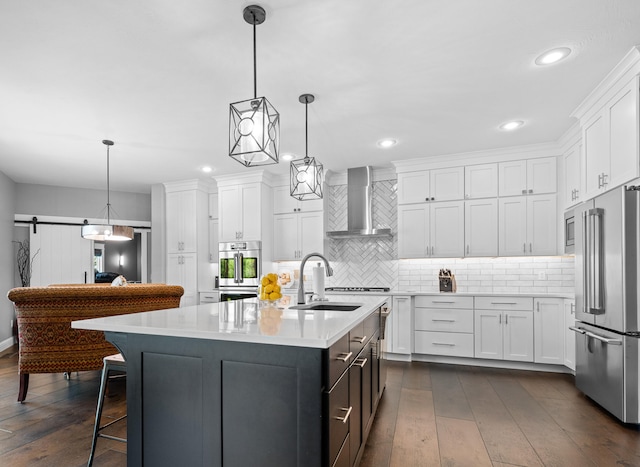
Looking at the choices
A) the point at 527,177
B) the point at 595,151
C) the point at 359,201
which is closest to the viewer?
the point at 595,151

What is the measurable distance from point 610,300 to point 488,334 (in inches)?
65.4

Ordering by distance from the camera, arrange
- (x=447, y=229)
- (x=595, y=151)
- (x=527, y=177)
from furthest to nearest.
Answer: (x=447, y=229), (x=527, y=177), (x=595, y=151)

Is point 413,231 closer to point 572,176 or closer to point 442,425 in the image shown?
point 572,176

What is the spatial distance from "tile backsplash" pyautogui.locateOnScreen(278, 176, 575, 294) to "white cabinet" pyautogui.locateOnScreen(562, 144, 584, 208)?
2.72 ft

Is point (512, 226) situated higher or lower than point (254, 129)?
lower

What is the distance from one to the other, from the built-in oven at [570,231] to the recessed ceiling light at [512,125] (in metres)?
0.99

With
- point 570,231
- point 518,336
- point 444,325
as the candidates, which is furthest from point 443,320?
point 570,231

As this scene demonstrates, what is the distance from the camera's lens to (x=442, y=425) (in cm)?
272

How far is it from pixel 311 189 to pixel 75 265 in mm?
5722

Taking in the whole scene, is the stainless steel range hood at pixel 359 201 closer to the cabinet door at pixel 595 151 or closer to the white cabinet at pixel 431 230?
the white cabinet at pixel 431 230

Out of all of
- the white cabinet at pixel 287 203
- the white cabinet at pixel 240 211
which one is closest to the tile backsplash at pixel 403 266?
the white cabinet at pixel 287 203

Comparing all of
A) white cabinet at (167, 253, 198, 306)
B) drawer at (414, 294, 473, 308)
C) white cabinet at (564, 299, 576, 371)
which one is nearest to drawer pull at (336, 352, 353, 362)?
drawer at (414, 294, 473, 308)

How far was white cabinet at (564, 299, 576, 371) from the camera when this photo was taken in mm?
3857

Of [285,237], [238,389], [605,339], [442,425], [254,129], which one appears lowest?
[442,425]
